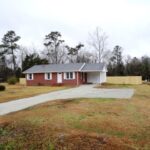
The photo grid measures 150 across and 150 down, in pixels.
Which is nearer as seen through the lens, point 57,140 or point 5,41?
point 57,140

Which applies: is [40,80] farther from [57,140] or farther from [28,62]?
[57,140]

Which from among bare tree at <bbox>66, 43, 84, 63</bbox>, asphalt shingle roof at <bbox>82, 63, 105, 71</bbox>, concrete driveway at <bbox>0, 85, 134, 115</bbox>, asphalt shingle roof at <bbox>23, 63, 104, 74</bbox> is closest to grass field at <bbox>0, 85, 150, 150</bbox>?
concrete driveway at <bbox>0, 85, 134, 115</bbox>

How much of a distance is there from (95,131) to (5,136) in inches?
119

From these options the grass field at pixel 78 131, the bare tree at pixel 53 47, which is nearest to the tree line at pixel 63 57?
the bare tree at pixel 53 47

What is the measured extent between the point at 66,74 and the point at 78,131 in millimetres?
31194

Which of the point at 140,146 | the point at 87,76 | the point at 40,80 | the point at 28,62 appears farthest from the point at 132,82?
the point at 140,146

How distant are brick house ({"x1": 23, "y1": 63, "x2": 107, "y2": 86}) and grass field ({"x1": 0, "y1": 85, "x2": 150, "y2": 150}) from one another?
1039 inches

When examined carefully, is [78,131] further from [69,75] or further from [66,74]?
[66,74]

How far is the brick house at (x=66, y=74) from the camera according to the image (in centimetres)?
3966

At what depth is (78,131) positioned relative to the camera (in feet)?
29.6

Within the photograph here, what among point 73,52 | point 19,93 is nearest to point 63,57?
point 73,52

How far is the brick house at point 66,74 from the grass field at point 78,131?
26382 millimetres

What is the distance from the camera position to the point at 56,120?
418 inches

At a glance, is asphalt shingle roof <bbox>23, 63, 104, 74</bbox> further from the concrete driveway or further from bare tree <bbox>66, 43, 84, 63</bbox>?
bare tree <bbox>66, 43, 84, 63</bbox>
